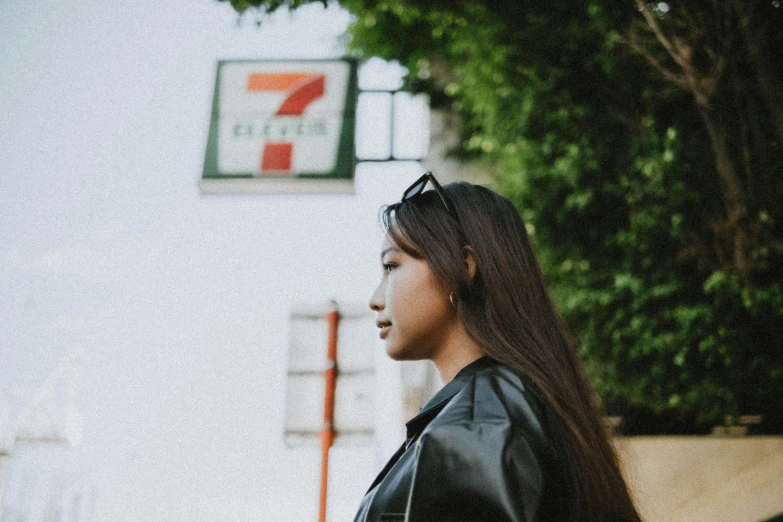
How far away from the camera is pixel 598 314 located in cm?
730

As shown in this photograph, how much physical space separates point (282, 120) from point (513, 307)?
404 centimetres

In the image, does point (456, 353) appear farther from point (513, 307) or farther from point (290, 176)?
point (290, 176)

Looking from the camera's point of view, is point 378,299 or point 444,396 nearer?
point 444,396

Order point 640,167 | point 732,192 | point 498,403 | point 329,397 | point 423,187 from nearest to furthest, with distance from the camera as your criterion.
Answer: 1. point 498,403
2. point 423,187
3. point 329,397
4. point 732,192
5. point 640,167

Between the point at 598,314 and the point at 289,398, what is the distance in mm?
3903

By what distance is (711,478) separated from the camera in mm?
7945

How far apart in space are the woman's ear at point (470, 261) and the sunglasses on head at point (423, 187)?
0.08m

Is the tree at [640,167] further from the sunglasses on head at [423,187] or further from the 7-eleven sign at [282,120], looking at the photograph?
the sunglasses on head at [423,187]

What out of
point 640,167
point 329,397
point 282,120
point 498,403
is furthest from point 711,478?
point 498,403

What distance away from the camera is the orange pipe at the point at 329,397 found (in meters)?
4.32

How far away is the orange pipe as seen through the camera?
4.32 metres

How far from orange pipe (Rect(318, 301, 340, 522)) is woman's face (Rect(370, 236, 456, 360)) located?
2872mm

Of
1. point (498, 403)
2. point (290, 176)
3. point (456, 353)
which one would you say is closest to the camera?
point (498, 403)

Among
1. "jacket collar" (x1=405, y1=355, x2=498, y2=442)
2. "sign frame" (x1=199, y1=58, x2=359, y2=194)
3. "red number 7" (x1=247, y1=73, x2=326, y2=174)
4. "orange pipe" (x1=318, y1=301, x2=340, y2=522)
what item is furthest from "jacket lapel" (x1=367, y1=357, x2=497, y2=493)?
"red number 7" (x1=247, y1=73, x2=326, y2=174)
